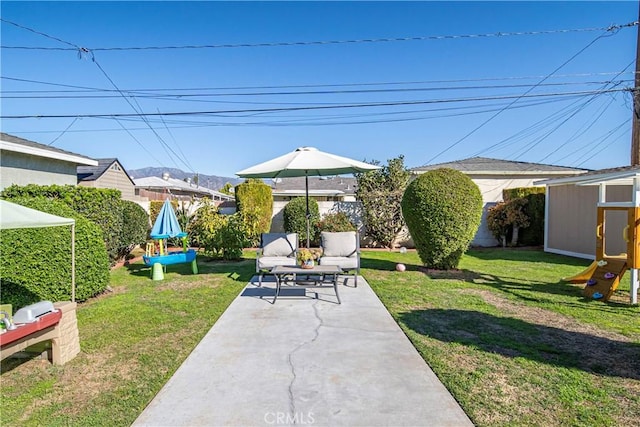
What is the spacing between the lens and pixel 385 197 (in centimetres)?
1367

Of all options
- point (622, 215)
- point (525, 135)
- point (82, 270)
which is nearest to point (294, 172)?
point (82, 270)

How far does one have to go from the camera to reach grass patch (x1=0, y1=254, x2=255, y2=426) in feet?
9.74

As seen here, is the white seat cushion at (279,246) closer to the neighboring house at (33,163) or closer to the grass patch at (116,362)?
the grass patch at (116,362)

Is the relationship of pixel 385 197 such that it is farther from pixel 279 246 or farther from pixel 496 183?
pixel 279 246

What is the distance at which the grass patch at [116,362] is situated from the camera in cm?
297

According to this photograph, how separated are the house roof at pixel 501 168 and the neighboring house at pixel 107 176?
1656cm

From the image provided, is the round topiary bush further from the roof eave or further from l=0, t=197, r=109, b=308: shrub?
the roof eave

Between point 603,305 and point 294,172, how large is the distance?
6.31 metres

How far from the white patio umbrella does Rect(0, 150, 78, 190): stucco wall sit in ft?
Result: 17.3

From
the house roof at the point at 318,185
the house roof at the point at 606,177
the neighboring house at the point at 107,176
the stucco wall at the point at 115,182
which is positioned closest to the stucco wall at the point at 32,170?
the neighboring house at the point at 107,176

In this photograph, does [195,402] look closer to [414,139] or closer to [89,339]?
[89,339]

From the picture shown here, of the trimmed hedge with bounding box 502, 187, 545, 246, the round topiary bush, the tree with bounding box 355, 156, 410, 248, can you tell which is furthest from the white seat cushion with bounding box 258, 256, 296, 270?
the trimmed hedge with bounding box 502, 187, 545, 246

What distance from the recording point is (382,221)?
544 inches

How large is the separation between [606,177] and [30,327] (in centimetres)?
936
